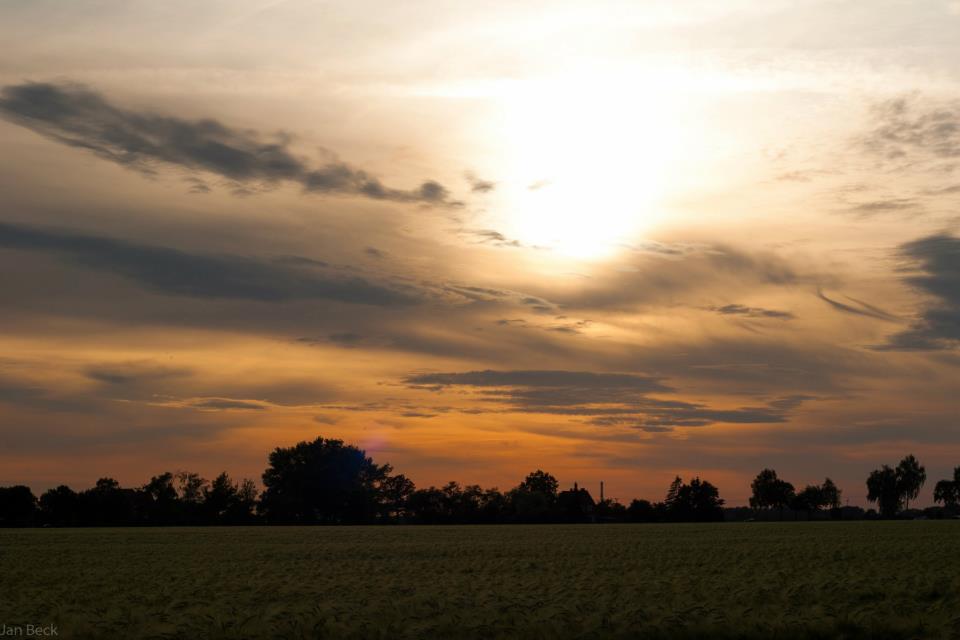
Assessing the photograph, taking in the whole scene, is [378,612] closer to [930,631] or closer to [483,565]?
[930,631]

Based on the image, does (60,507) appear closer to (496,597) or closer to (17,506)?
(17,506)

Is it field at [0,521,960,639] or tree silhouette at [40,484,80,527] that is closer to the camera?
field at [0,521,960,639]

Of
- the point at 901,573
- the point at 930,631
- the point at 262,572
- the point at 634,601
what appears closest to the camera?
the point at 930,631

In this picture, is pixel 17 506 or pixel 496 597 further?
pixel 17 506

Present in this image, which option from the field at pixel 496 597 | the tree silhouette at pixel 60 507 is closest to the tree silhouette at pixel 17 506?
the tree silhouette at pixel 60 507

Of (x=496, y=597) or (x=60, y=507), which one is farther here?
(x=60, y=507)

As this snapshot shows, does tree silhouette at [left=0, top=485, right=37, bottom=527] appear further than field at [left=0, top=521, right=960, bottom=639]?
Yes

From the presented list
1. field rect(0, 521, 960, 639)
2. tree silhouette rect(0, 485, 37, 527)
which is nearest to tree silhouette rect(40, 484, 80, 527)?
tree silhouette rect(0, 485, 37, 527)

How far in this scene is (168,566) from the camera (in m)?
46.8

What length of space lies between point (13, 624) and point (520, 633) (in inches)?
501

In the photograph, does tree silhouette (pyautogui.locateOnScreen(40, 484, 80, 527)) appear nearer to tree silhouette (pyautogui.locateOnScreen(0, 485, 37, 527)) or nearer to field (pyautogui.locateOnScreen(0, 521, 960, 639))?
tree silhouette (pyautogui.locateOnScreen(0, 485, 37, 527))

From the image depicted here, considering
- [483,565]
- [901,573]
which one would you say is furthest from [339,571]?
[901,573]

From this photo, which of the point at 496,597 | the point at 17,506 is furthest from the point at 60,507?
the point at 496,597

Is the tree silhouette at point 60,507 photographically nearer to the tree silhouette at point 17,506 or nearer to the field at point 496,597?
the tree silhouette at point 17,506
